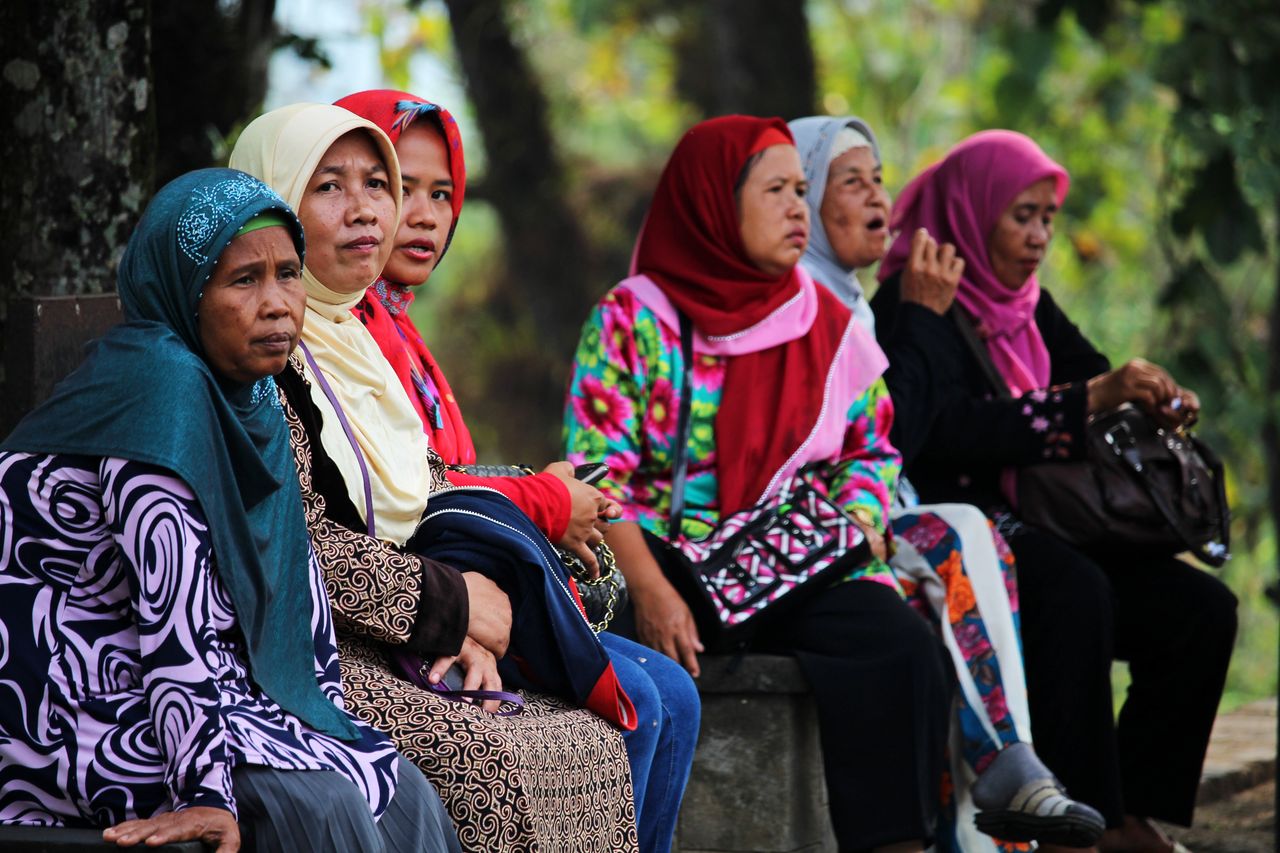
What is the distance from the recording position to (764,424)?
13.6 feet

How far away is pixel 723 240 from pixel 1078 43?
929 cm

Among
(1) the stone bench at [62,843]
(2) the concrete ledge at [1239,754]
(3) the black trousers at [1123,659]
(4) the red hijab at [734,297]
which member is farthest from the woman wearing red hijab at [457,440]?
(2) the concrete ledge at [1239,754]

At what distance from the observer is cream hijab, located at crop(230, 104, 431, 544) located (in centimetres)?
290

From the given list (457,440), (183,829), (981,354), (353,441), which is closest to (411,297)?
(457,440)

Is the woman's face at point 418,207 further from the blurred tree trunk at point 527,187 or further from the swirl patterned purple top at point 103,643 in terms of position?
the blurred tree trunk at point 527,187

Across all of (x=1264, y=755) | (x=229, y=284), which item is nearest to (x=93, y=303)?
(x=229, y=284)

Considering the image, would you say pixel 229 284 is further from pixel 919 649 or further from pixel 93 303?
pixel 919 649

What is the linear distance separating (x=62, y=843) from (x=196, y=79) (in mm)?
2959

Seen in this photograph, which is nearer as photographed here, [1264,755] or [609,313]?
[609,313]

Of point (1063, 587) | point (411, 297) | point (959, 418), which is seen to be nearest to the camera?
point (411, 297)

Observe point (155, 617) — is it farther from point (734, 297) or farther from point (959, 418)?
point (959, 418)

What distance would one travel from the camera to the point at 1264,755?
20.0ft

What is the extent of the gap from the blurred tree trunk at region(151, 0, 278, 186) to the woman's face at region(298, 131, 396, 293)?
170 cm

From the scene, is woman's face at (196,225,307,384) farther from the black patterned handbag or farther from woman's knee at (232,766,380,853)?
the black patterned handbag
